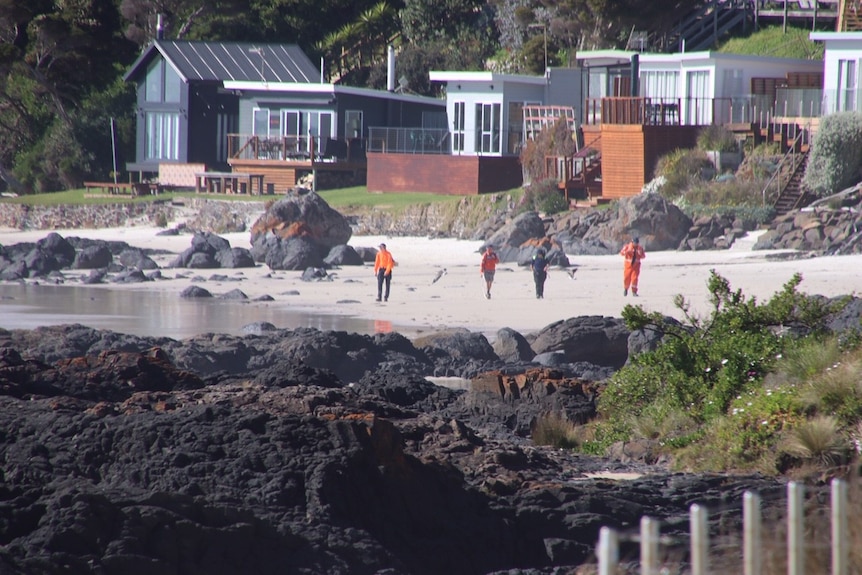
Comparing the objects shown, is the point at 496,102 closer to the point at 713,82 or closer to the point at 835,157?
the point at 713,82

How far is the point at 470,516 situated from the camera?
809cm

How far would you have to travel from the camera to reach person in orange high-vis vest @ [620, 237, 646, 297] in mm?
23219

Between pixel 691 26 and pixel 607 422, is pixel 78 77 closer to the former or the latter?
pixel 691 26

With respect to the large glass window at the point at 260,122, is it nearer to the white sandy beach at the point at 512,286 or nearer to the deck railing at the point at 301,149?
the deck railing at the point at 301,149

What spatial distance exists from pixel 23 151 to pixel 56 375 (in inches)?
1887

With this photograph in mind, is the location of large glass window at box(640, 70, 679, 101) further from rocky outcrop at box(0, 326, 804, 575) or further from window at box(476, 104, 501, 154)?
rocky outcrop at box(0, 326, 804, 575)

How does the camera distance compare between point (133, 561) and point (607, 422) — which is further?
point (607, 422)

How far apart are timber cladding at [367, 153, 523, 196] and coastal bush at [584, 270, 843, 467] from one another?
90.8ft

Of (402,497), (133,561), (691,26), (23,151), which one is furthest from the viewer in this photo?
(23,151)

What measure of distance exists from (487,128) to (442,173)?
3405 millimetres

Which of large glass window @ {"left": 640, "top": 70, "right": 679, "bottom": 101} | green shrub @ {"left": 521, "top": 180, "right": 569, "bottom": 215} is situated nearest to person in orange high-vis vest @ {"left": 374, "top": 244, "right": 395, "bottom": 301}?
green shrub @ {"left": 521, "top": 180, "right": 569, "bottom": 215}

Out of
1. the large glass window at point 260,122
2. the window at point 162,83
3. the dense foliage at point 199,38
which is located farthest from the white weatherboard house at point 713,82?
the window at point 162,83

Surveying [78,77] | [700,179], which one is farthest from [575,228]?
[78,77]

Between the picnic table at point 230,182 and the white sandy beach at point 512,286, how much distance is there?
13.6 metres
